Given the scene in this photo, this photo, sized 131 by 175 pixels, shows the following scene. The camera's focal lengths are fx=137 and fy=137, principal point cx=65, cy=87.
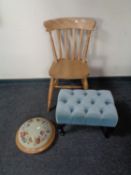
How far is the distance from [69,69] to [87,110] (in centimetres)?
49

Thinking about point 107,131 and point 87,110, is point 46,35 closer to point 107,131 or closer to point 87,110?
point 87,110

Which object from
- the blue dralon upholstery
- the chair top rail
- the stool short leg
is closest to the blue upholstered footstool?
the blue dralon upholstery

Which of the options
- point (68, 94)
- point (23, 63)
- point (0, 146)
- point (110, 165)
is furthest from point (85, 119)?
point (23, 63)

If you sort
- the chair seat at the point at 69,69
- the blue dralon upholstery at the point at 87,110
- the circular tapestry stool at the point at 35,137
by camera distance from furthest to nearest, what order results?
the chair seat at the point at 69,69
the circular tapestry stool at the point at 35,137
the blue dralon upholstery at the point at 87,110

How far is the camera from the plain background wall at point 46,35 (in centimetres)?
138

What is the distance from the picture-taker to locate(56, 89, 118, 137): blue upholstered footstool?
1066 mm

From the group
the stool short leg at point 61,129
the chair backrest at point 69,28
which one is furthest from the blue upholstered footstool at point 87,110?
the chair backrest at point 69,28

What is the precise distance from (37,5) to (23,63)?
71 centimetres

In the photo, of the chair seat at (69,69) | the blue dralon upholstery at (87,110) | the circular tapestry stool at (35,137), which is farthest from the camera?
the chair seat at (69,69)

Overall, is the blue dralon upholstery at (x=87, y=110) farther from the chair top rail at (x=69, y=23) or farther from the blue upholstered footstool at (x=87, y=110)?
the chair top rail at (x=69, y=23)

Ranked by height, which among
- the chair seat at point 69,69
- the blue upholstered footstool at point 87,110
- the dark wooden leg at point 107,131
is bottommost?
the dark wooden leg at point 107,131

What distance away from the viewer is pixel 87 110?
1.11 m

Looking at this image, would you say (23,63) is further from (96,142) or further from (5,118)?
(96,142)

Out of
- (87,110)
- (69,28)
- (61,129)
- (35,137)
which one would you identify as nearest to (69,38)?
(69,28)
